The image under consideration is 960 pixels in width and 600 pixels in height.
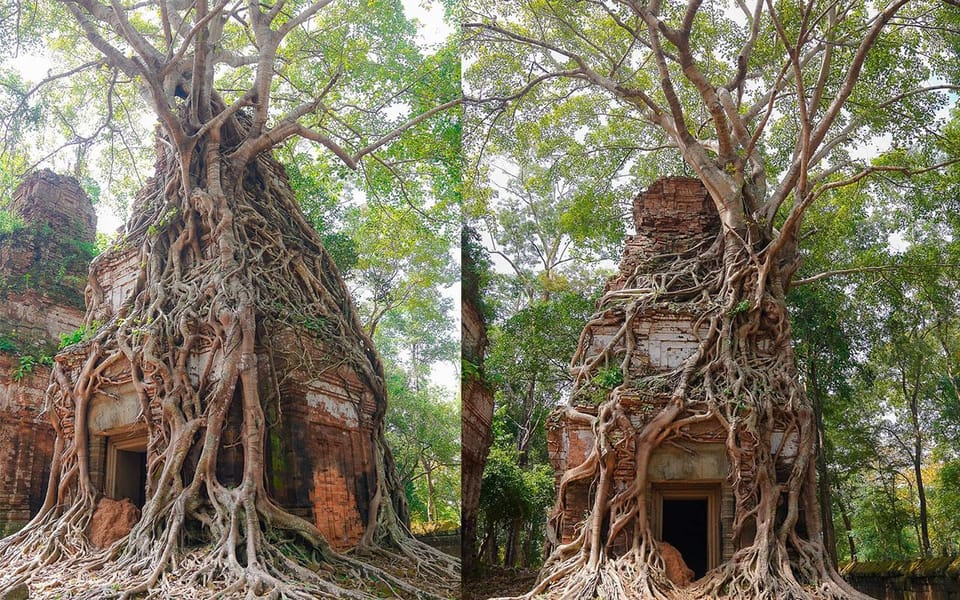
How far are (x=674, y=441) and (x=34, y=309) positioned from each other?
459cm

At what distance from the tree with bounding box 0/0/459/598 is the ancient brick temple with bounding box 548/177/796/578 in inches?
54.3

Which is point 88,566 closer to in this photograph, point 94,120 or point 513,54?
point 94,120

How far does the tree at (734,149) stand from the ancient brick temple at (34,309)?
10.5ft

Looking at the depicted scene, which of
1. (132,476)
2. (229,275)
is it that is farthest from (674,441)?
(132,476)

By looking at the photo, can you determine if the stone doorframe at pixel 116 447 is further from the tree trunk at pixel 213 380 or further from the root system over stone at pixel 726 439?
the root system over stone at pixel 726 439

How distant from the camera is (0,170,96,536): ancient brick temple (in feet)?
16.5

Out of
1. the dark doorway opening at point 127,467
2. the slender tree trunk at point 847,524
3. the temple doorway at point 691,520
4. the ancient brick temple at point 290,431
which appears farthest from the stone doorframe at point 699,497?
the dark doorway opening at point 127,467

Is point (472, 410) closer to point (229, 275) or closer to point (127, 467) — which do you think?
point (229, 275)

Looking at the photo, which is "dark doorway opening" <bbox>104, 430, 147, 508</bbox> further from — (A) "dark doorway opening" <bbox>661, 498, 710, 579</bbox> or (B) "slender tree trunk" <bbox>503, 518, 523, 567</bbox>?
(A) "dark doorway opening" <bbox>661, 498, 710, 579</bbox>

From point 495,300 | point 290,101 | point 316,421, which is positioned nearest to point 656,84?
point 495,300

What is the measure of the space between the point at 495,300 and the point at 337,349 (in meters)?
1.64

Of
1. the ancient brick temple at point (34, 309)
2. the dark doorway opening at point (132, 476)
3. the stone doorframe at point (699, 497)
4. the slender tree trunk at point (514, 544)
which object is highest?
the ancient brick temple at point (34, 309)

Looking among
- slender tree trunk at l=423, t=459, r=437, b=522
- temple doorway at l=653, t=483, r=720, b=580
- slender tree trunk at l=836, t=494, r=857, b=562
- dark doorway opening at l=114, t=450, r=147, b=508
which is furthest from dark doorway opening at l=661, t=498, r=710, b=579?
dark doorway opening at l=114, t=450, r=147, b=508

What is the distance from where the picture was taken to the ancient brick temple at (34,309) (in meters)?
5.03
